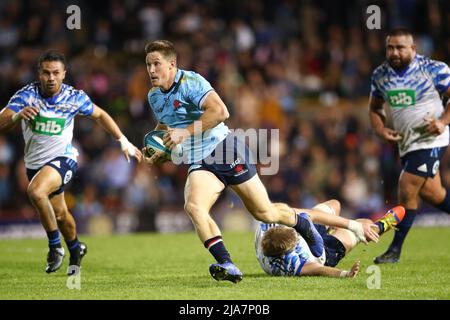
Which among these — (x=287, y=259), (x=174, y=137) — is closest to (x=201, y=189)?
(x=174, y=137)

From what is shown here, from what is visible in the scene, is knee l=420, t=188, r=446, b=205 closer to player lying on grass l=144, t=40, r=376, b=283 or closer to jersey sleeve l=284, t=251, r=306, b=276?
player lying on grass l=144, t=40, r=376, b=283

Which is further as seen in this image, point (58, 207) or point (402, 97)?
point (402, 97)

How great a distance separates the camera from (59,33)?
63.4ft

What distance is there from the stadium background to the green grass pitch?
3.15m

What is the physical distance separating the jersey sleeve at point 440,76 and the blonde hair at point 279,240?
9.07 feet

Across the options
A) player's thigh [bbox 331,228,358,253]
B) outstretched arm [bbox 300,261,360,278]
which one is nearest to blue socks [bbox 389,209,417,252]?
player's thigh [bbox 331,228,358,253]

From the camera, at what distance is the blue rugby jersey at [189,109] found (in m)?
8.43

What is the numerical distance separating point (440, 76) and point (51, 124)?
4.46m

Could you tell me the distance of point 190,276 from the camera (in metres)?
9.26

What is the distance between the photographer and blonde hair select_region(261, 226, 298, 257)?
849 centimetres

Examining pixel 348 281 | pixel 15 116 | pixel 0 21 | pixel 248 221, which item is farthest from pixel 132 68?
pixel 348 281

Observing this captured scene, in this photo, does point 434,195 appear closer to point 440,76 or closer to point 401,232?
point 401,232

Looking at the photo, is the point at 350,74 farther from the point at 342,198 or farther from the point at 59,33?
the point at 59,33

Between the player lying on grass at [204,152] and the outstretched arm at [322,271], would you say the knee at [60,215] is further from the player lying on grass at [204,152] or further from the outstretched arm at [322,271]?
the outstretched arm at [322,271]
